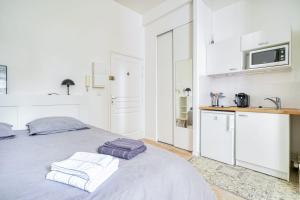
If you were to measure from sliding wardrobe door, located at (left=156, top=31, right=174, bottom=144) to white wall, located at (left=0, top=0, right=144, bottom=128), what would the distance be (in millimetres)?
900

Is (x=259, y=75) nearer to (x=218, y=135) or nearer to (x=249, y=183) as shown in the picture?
(x=218, y=135)

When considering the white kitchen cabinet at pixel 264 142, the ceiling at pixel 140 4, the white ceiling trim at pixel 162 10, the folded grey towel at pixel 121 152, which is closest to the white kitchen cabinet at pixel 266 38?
the white kitchen cabinet at pixel 264 142

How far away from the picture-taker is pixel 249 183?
1935 millimetres

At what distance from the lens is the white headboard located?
6.78 feet

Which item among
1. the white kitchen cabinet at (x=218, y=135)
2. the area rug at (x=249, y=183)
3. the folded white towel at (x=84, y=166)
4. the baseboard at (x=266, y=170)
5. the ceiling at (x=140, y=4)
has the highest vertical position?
the ceiling at (x=140, y=4)

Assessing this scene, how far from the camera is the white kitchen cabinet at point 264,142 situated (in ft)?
6.50

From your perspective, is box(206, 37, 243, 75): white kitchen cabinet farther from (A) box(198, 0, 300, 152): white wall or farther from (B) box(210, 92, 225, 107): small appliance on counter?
(B) box(210, 92, 225, 107): small appliance on counter

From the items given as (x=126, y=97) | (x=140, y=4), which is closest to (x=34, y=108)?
(x=126, y=97)

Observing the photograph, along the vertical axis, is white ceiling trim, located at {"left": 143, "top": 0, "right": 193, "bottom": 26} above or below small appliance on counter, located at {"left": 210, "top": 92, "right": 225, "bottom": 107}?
above

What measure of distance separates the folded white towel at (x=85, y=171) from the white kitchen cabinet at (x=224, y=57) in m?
2.53

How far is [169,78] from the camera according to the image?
139 inches

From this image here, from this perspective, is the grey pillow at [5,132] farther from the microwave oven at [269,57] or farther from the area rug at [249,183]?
the microwave oven at [269,57]

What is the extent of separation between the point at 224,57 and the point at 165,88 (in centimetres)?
137

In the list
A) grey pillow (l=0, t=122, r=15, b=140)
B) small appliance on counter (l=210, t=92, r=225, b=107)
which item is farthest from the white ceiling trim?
grey pillow (l=0, t=122, r=15, b=140)
